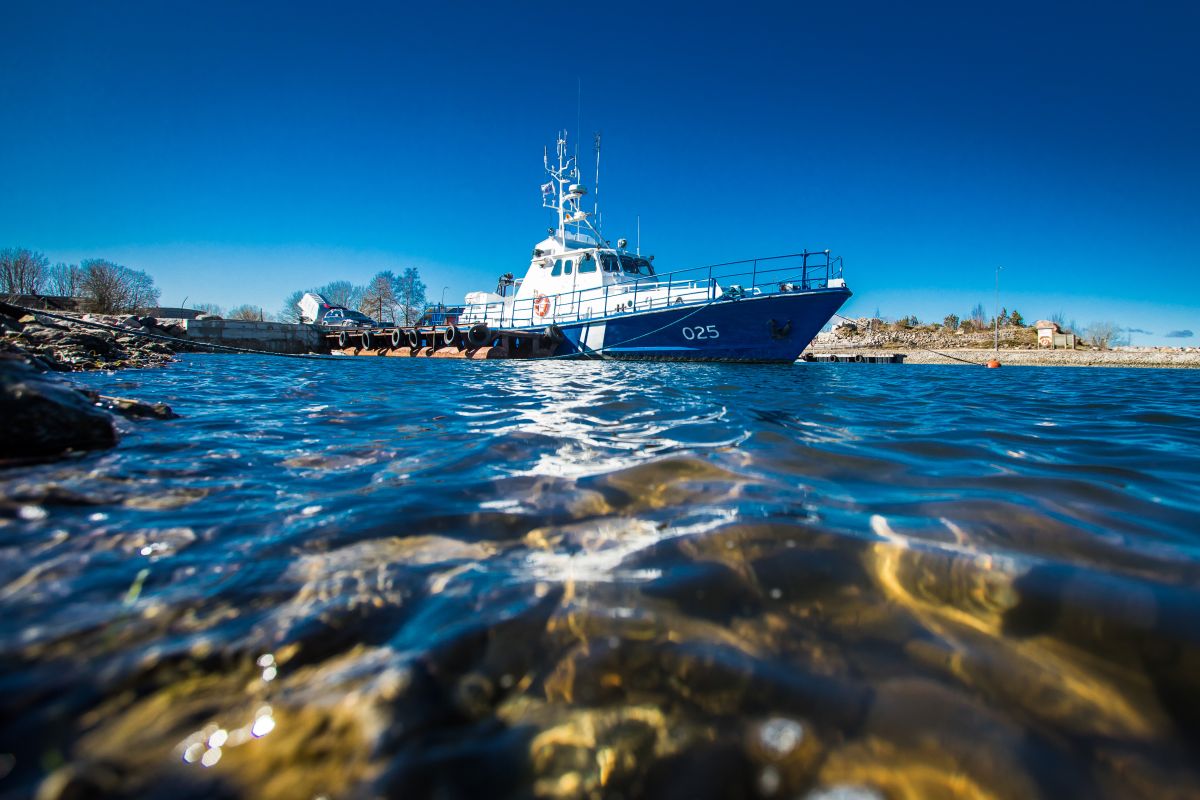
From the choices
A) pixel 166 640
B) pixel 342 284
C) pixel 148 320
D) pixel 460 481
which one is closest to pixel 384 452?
pixel 460 481

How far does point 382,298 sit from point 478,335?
34.6 metres

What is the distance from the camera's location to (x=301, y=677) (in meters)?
0.99

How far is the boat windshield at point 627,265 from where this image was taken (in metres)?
16.1

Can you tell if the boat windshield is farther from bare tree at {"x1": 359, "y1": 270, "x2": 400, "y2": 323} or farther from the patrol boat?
bare tree at {"x1": 359, "y1": 270, "x2": 400, "y2": 323}

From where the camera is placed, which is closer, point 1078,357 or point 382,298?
point 1078,357

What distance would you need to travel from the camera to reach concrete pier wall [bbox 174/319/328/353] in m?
21.2

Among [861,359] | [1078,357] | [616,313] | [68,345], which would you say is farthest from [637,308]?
[1078,357]

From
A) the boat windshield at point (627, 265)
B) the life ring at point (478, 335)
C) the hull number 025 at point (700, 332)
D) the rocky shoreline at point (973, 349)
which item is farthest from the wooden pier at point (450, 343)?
the rocky shoreline at point (973, 349)

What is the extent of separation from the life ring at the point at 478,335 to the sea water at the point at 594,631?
1444 cm

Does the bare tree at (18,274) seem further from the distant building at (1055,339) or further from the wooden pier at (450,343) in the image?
the distant building at (1055,339)

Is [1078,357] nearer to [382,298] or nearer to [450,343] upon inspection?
[450,343]

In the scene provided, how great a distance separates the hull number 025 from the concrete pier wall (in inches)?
706

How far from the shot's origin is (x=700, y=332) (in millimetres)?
13375

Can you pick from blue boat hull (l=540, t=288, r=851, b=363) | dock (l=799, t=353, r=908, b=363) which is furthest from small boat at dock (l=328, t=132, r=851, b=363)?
dock (l=799, t=353, r=908, b=363)
